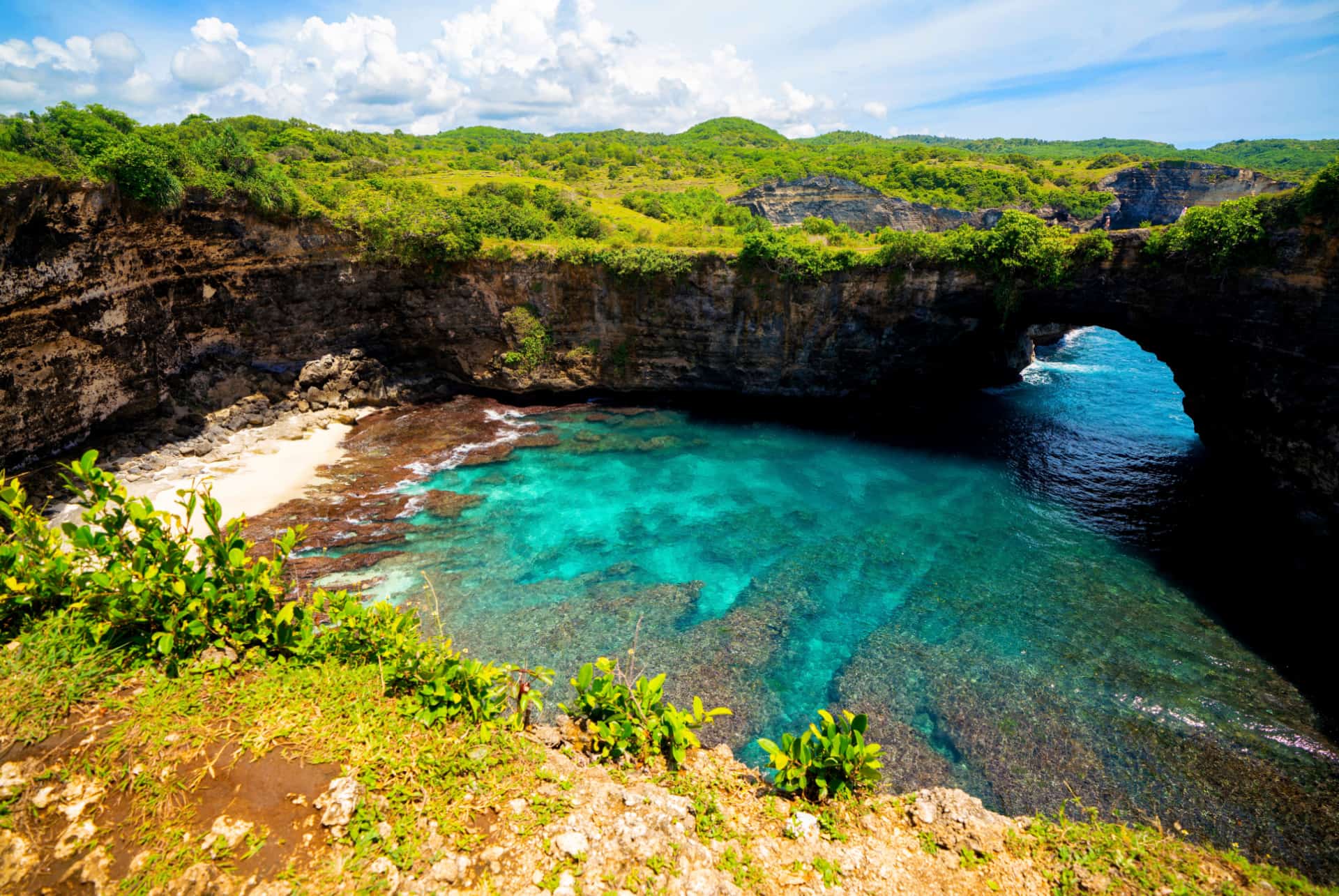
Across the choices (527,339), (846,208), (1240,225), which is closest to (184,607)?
(527,339)

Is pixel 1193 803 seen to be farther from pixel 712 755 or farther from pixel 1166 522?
pixel 1166 522

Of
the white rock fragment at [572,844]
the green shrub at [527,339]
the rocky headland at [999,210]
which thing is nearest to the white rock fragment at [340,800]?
the white rock fragment at [572,844]

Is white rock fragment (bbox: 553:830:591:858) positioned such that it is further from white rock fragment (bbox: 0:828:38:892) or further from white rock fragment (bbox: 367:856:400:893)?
white rock fragment (bbox: 0:828:38:892)

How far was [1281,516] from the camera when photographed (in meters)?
21.7

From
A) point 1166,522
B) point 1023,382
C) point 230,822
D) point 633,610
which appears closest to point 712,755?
point 230,822

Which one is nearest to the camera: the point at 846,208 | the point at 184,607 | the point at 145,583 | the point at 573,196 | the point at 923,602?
the point at 145,583

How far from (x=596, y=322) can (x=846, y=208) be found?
1289 inches

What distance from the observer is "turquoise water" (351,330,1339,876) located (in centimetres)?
1290

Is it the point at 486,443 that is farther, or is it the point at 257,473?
the point at 486,443

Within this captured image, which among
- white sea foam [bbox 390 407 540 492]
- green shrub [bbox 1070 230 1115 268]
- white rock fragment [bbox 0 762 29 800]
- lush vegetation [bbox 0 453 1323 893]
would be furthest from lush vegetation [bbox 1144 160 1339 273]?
white rock fragment [bbox 0 762 29 800]

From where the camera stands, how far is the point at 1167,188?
58.5 metres

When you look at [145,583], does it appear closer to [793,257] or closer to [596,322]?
[596,322]

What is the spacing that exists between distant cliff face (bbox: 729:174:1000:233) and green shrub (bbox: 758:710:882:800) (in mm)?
50087

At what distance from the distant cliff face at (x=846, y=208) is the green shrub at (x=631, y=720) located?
50.1m
